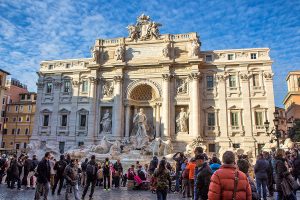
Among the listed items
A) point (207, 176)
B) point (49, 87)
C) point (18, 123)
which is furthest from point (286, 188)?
point (18, 123)

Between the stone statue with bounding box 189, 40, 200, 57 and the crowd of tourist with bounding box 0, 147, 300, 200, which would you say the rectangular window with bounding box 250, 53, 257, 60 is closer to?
the stone statue with bounding box 189, 40, 200, 57

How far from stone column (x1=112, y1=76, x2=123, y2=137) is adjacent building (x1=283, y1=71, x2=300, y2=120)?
30791mm

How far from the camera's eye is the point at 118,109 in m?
30.8

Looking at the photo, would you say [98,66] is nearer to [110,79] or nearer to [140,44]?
[110,79]

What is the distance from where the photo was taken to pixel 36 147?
3123 centimetres

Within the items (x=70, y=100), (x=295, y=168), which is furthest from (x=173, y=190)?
(x=70, y=100)

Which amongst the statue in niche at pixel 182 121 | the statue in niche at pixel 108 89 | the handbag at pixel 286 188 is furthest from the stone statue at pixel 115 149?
the handbag at pixel 286 188

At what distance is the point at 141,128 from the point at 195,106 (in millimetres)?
5960

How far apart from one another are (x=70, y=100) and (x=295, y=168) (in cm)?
2879

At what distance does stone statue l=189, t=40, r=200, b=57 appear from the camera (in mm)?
30031

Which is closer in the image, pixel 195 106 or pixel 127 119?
pixel 195 106

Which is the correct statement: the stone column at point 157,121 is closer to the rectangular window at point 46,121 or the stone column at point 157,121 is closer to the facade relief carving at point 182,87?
the facade relief carving at point 182,87

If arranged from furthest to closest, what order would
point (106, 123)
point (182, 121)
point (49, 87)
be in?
point (49, 87) → point (106, 123) → point (182, 121)

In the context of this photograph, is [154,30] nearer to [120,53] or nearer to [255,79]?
[120,53]
